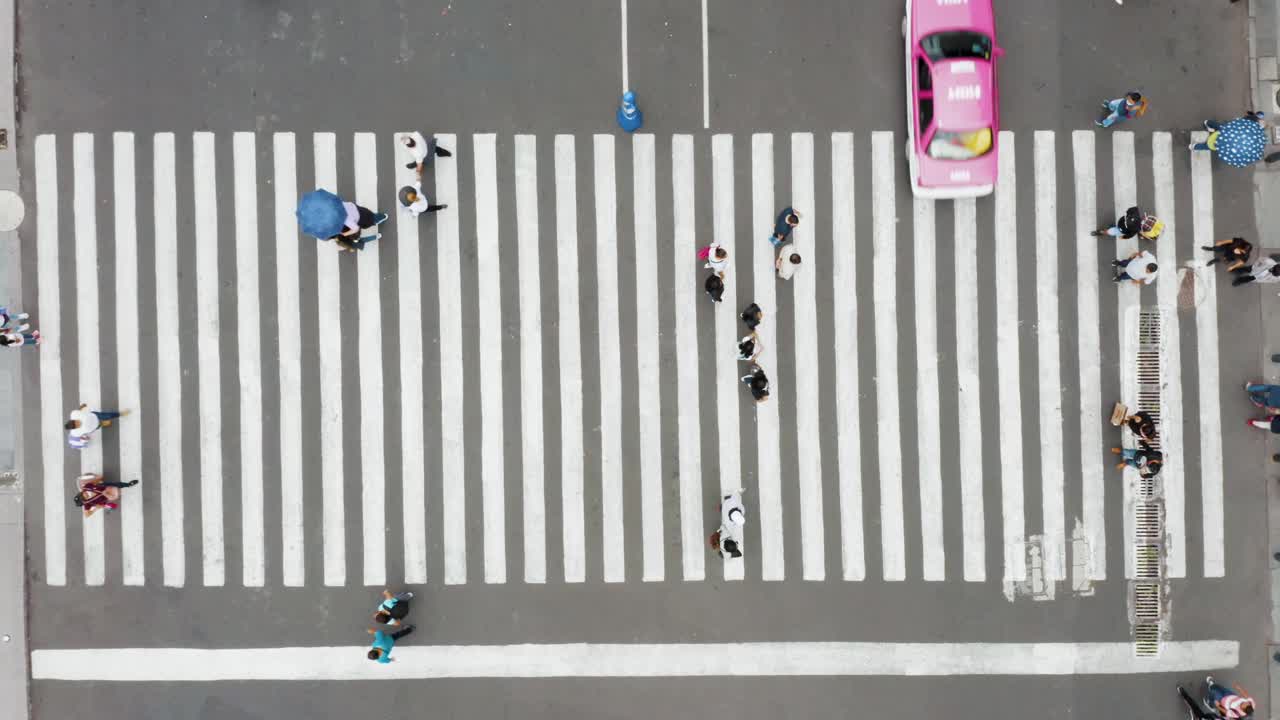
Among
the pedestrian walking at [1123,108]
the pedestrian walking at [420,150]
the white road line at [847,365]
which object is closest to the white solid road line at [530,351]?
the pedestrian walking at [420,150]

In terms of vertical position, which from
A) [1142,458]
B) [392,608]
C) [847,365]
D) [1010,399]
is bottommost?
[392,608]

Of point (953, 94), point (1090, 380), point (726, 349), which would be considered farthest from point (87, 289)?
point (1090, 380)

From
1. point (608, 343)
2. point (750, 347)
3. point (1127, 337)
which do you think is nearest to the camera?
point (750, 347)

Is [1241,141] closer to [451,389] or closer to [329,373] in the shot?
[451,389]

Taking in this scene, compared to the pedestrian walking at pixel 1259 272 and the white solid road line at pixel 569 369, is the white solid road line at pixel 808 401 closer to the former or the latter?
the white solid road line at pixel 569 369

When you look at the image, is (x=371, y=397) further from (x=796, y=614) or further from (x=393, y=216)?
(x=796, y=614)

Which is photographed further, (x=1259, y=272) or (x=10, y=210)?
(x=10, y=210)
